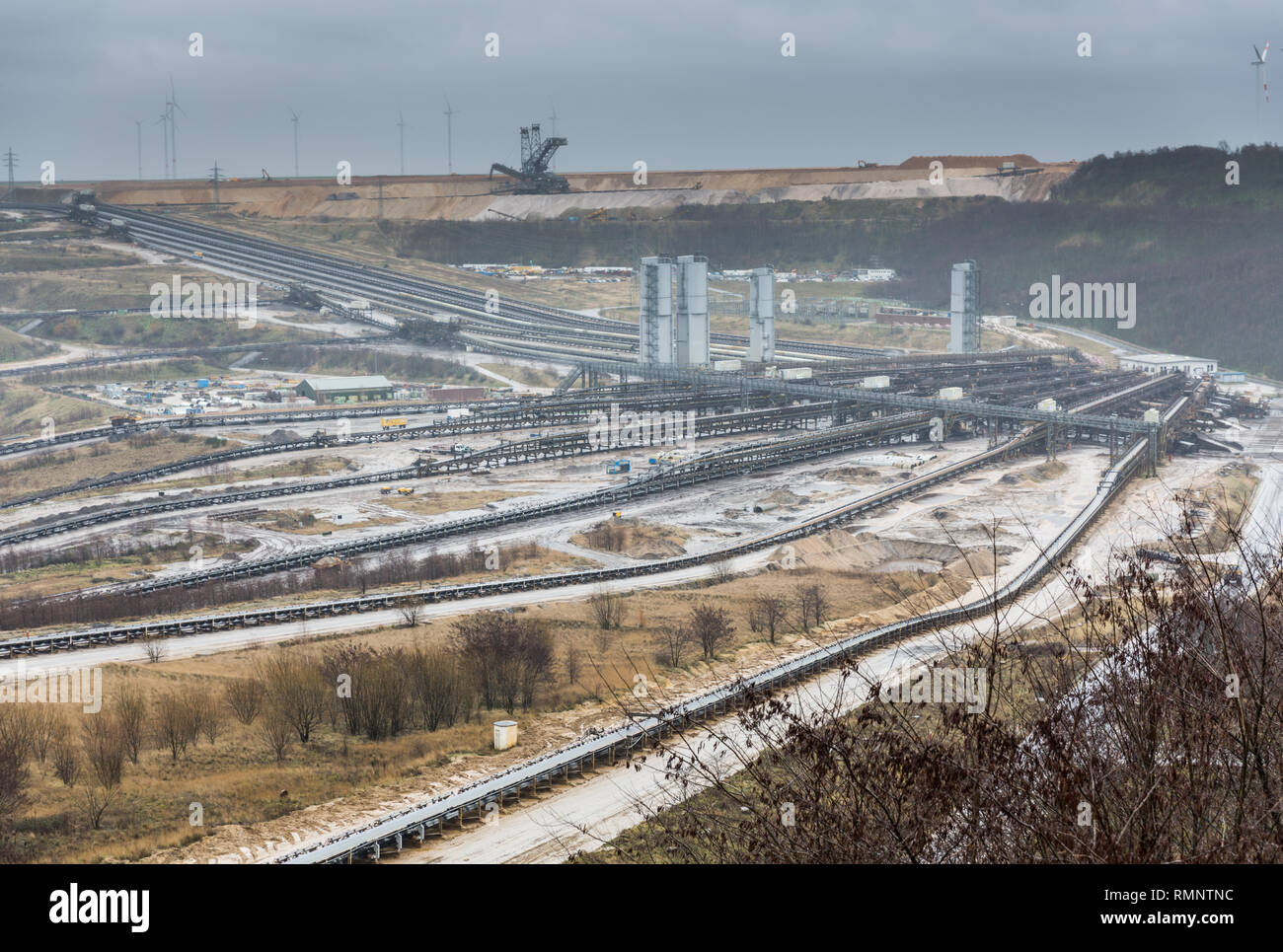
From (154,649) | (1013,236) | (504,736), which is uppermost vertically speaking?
(1013,236)

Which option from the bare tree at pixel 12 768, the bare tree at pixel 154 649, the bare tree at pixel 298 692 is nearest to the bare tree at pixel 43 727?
the bare tree at pixel 12 768

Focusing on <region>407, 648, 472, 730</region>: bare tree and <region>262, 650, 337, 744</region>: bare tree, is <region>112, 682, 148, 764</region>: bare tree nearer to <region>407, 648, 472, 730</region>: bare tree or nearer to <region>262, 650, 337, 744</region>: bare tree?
<region>262, 650, 337, 744</region>: bare tree

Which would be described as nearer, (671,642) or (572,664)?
(572,664)

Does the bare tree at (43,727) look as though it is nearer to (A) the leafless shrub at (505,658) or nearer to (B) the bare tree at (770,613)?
(A) the leafless shrub at (505,658)

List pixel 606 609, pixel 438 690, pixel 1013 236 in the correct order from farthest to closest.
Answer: pixel 1013 236 < pixel 606 609 < pixel 438 690

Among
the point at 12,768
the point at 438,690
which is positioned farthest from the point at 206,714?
the point at 438,690

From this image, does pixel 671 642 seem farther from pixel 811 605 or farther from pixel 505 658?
pixel 811 605
